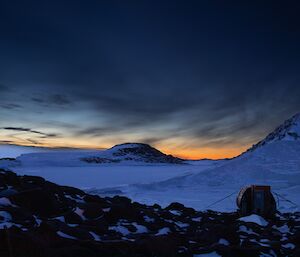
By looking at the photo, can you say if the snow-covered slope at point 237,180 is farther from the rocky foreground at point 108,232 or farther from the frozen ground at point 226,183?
the rocky foreground at point 108,232

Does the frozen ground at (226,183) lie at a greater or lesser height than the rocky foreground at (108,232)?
greater

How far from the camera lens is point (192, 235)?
9562mm

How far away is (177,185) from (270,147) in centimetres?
1222

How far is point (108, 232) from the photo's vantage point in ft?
27.1

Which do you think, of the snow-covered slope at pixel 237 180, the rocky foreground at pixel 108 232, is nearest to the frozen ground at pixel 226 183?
the snow-covered slope at pixel 237 180

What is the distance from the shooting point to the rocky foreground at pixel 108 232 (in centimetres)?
617

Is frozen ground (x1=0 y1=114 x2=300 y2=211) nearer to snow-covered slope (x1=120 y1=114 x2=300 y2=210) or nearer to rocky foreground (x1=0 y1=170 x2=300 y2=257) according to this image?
snow-covered slope (x1=120 y1=114 x2=300 y2=210)

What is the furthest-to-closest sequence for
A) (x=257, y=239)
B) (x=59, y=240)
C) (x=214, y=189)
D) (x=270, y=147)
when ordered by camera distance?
(x=270, y=147) → (x=214, y=189) → (x=257, y=239) → (x=59, y=240)

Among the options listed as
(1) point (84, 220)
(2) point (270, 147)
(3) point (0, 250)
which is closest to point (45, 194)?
(1) point (84, 220)

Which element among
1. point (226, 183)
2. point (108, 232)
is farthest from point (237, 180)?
point (108, 232)

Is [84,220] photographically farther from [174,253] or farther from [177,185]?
[177,185]

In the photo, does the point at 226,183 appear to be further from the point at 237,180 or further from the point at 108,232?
the point at 108,232

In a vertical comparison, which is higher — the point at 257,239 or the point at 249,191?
the point at 249,191

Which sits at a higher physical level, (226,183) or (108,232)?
(226,183)
